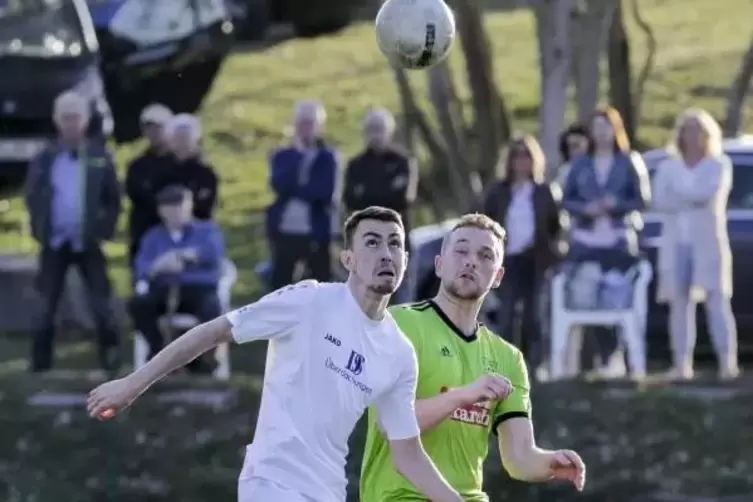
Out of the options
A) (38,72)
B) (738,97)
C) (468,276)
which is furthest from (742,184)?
(468,276)

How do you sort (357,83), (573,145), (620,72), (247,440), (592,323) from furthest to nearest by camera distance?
(357,83) < (620,72) < (592,323) < (573,145) < (247,440)

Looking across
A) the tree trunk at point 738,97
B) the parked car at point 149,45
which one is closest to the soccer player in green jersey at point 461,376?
the parked car at point 149,45

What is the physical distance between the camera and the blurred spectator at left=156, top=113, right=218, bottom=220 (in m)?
12.7

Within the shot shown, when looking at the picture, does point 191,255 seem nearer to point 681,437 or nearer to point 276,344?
point 681,437

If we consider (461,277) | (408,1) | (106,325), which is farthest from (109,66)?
(461,277)

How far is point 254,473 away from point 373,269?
776 mm

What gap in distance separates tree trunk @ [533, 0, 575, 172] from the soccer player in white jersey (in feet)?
31.5

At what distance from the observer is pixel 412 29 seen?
8.39m

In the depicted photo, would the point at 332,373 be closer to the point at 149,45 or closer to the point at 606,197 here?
the point at 606,197

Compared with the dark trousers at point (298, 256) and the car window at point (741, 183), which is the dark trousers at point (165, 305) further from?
the car window at point (741, 183)

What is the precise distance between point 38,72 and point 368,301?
34.7 feet

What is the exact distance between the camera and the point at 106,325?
12.9 meters

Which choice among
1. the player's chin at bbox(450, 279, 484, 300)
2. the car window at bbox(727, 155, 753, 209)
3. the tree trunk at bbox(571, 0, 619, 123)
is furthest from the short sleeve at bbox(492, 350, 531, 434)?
the tree trunk at bbox(571, 0, 619, 123)

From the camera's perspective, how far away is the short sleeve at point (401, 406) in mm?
6652
